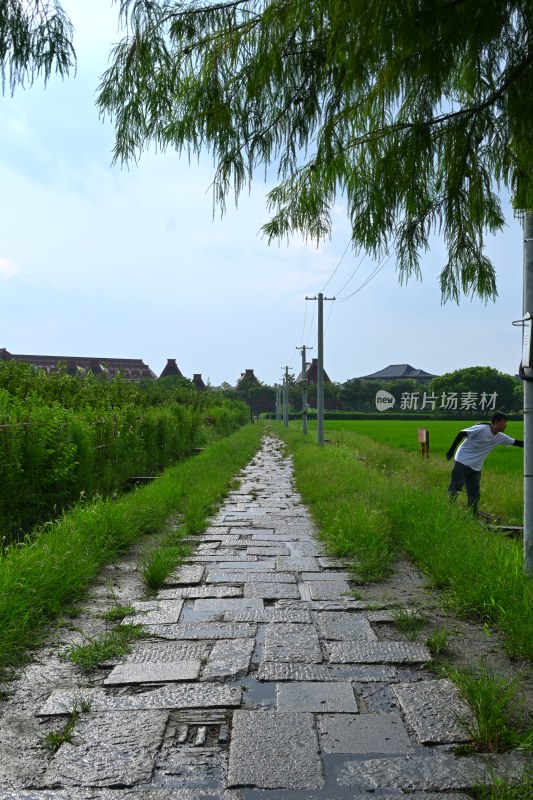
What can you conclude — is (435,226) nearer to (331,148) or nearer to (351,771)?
(331,148)

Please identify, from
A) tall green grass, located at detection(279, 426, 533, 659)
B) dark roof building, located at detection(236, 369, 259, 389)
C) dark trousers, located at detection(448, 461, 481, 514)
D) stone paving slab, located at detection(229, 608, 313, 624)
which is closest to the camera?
tall green grass, located at detection(279, 426, 533, 659)

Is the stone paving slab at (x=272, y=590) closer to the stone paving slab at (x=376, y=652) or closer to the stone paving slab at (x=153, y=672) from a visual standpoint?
the stone paving slab at (x=376, y=652)

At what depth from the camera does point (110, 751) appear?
8.11ft

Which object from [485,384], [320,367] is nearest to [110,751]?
[320,367]

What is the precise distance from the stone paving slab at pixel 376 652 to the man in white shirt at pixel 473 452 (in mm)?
4607

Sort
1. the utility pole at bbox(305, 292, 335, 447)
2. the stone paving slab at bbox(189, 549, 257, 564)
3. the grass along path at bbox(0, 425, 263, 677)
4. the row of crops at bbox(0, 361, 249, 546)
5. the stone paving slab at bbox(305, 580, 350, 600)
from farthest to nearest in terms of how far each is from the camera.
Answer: the utility pole at bbox(305, 292, 335, 447) → the row of crops at bbox(0, 361, 249, 546) → the stone paving slab at bbox(189, 549, 257, 564) → the stone paving slab at bbox(305, 580, 350, 600) → the grass along path at bbox(0, 425, 263, 677)

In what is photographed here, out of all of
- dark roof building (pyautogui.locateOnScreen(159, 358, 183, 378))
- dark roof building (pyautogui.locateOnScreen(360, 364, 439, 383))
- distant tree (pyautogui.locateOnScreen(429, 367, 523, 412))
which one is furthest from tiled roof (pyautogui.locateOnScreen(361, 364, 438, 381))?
distant tree (pyautogui.locateOnScreen(429, 367, 523, 412))

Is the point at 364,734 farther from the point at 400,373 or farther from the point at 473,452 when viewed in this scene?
the point at 400,373

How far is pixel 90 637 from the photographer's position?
3695mm

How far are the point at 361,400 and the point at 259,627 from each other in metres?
78.4

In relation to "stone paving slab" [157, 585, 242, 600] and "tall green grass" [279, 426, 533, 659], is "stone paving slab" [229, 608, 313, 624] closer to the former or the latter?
"stone paving slab" [157, 585, 242, 600]

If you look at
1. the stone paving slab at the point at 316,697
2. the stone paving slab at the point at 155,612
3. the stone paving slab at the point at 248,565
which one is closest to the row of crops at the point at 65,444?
the stone paving slab at the point at 248,565

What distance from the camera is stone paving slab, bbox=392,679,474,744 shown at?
2.59 m

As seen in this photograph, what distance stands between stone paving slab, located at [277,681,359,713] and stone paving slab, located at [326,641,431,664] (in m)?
0.34
